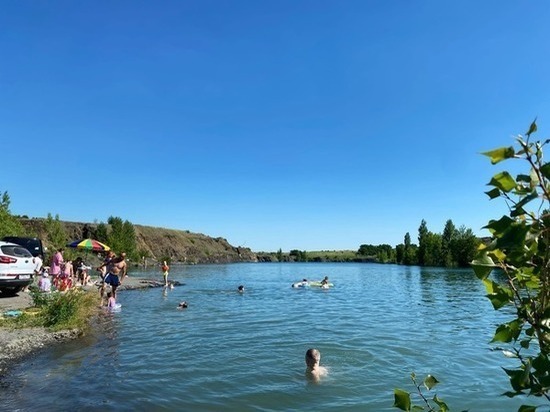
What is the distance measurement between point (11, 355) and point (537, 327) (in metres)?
13.7

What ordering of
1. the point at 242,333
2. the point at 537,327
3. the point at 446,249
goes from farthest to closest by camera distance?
the point at 446,249, the point at 242,333, the point at 537,327

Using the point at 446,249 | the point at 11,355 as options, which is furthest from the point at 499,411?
the point at 446,249

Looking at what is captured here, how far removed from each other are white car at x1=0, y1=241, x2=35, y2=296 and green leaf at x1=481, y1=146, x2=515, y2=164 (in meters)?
21.2

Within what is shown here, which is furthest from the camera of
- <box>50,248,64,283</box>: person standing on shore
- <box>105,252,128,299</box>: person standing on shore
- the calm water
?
<box>50,248,64,283</box>: person standing on shore

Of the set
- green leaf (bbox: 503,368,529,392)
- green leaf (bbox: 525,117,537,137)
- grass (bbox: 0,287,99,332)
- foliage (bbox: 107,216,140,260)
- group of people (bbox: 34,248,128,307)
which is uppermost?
foliage (bbox: 107,216,140,260)

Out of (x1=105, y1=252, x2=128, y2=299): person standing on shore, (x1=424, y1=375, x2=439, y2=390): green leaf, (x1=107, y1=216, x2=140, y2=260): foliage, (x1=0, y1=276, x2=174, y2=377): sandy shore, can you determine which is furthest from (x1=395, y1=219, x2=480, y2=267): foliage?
Result: (x1=424, y1=375, x2=439, y2=390): green leaf

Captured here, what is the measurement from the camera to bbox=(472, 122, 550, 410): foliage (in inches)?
58.6

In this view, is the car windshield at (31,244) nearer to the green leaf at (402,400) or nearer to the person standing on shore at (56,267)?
the person standing on shore at (56,267)

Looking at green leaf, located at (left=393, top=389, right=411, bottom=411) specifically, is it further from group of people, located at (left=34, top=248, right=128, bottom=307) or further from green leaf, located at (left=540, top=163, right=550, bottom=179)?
group of people, located at (left=34, top=248, right=128, bottom=307)

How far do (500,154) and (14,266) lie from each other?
21.7 meters

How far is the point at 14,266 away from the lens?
63.4ft

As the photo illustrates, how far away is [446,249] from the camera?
5138 inches

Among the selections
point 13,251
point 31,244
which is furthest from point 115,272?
point 31,244

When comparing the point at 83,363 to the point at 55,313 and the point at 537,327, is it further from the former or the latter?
the point at 537,327
